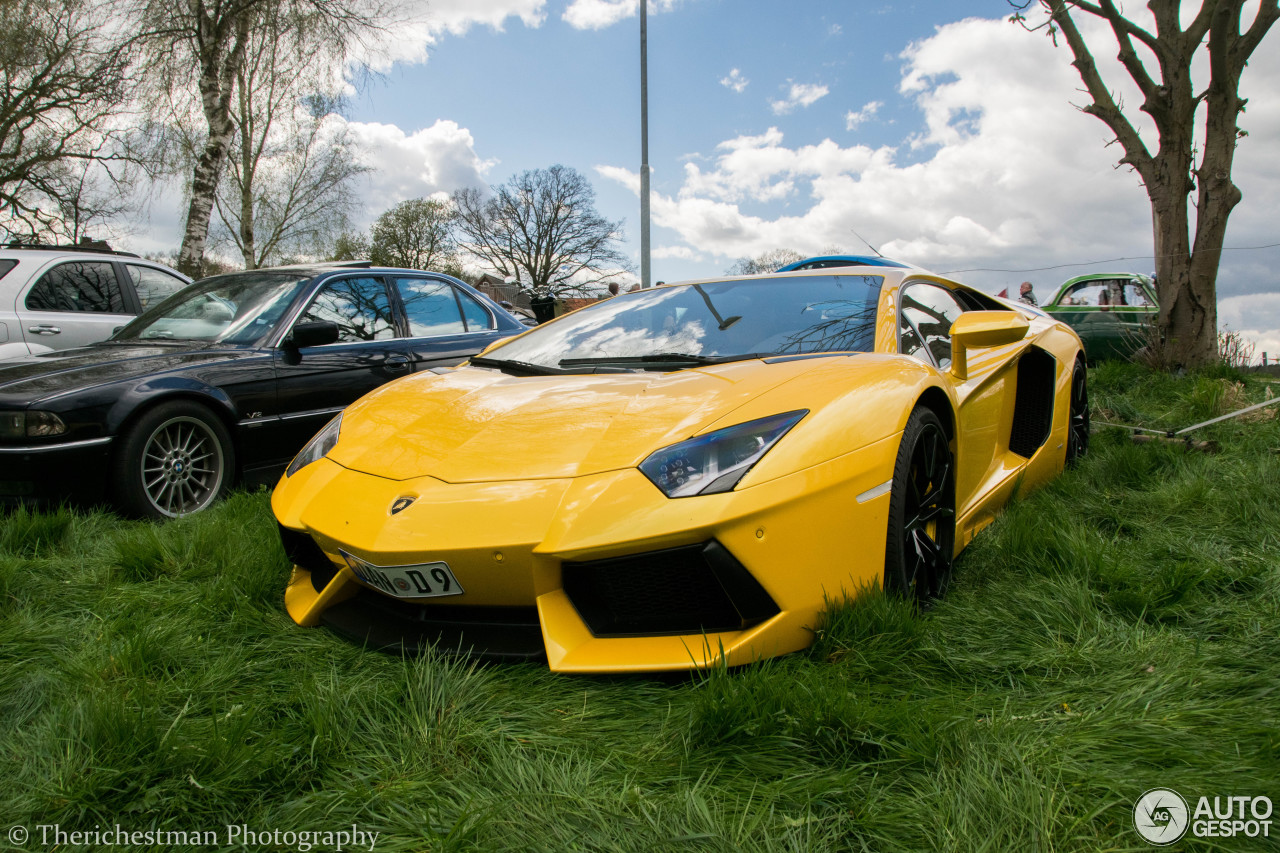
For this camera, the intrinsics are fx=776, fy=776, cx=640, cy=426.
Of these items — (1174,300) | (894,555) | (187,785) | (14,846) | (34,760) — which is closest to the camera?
(14,846)

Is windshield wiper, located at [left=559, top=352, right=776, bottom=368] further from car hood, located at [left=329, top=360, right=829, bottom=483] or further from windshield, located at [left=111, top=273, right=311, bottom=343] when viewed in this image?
windshield, located at [left=111, top=273, right=311, bottom=343]

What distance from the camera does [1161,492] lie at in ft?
10.5

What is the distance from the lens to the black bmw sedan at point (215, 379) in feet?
10.6

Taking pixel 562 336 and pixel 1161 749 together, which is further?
pixel 562 336

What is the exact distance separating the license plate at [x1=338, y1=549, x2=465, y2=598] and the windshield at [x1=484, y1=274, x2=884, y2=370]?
0.99 m

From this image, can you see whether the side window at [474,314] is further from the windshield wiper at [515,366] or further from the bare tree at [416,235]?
the bare tree at [416,235]

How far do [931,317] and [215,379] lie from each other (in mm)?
3245

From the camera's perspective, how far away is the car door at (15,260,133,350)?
5336mm

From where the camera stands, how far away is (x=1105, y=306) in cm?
1089

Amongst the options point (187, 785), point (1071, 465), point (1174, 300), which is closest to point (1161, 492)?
point (1071, 465)

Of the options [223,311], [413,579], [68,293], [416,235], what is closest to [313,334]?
[223,311]

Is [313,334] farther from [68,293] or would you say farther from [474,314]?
[68,293]

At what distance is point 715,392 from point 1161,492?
2.27 metres

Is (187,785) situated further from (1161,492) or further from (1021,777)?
(1161,492)
